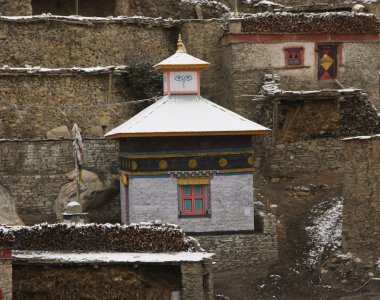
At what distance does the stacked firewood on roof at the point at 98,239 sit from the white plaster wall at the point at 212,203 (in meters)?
4.19

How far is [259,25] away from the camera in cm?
3622

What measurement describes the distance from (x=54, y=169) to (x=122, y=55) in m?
7.25

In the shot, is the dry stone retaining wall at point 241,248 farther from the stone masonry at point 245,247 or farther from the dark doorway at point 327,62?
the dark doorway at point 327,62

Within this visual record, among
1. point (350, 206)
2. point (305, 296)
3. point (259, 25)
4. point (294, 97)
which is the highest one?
point (259, 25)

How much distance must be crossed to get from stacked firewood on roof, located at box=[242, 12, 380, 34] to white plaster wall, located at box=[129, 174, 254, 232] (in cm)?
785

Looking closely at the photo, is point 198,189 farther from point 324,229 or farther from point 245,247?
point 324,229

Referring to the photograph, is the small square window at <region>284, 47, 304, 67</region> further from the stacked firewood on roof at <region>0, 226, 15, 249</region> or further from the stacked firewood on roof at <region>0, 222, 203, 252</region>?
the stacked firewood on roof at <region>0, 226, 15, 249</region>

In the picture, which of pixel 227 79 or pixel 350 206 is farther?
pixel 227 79

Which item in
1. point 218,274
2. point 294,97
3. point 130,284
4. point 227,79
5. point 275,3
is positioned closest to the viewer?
point 130,284

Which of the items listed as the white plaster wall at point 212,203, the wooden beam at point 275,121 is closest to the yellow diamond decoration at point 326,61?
the wooden beam at point 275,121

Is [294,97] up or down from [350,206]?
up

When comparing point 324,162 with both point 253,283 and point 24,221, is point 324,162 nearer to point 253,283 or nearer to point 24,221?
point 253,283

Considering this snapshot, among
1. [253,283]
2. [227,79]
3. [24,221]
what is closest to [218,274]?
[253,283]

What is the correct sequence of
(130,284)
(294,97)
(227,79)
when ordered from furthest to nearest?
(227,79) < (294,97) < (130,284)
